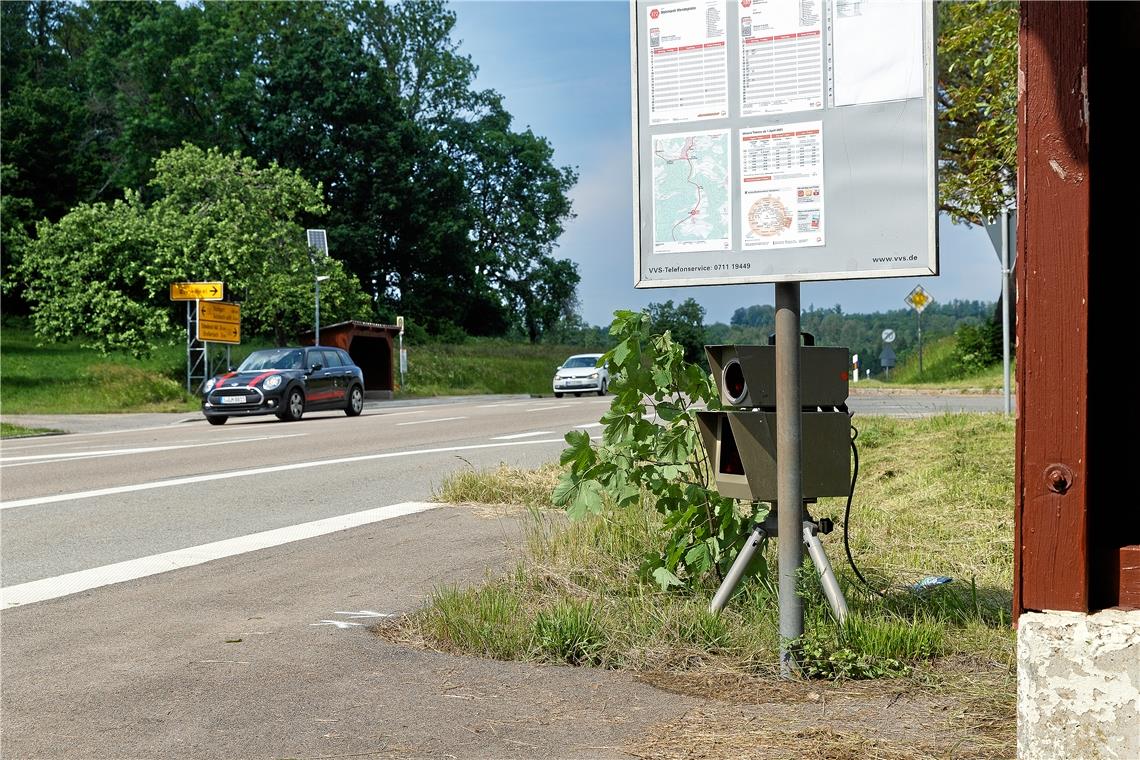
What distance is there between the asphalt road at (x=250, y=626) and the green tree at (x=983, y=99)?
613cm

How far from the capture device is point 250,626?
199 inches

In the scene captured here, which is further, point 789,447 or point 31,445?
point 31,445

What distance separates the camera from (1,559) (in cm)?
694

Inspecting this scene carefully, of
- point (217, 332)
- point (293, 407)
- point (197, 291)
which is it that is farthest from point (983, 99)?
point (197, 291)

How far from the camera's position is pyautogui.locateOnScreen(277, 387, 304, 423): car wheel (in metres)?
23.5

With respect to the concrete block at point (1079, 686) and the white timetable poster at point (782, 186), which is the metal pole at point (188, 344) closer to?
the white timetable poster at point (782, 186)

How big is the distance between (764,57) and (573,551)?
267 cm

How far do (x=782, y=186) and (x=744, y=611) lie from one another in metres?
1.76

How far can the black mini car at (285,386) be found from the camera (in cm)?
2288

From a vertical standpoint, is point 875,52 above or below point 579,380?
above

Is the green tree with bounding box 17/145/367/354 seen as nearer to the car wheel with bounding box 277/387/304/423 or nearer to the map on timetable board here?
the car wheel with bounding box 277/387/304/423

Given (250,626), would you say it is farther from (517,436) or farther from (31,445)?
(31,445)

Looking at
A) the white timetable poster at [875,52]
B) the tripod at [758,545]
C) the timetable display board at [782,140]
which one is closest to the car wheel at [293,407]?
the tripod at [758,545]

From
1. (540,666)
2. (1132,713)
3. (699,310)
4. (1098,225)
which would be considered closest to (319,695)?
(540,666)
